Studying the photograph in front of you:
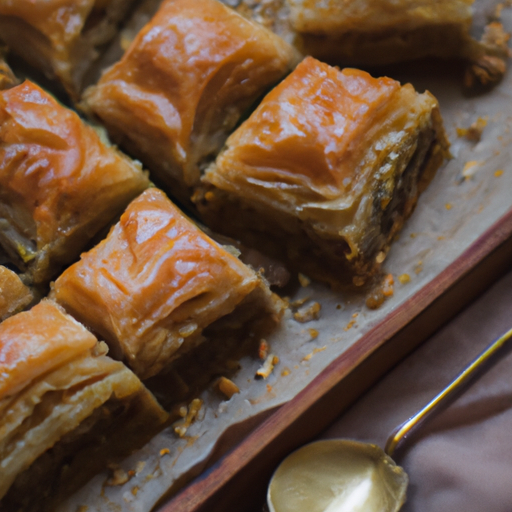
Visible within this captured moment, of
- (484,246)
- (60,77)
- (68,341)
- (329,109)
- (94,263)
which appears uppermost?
(329,109)

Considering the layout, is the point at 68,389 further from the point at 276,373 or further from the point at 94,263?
the point at 276,373

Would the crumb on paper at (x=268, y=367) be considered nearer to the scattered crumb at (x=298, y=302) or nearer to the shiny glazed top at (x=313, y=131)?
the scattered crumb at (x=298, y=302)

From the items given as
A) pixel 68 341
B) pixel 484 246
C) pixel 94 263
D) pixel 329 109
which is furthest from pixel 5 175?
pixel 484 246

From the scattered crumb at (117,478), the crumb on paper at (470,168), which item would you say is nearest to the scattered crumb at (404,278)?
the crumb on paper at (470,168)

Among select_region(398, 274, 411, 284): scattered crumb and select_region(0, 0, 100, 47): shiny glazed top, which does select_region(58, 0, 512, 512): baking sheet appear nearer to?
select_region(398, 274, 411, 284): scattered crumb

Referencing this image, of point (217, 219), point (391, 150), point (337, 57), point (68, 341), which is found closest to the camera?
point (68, 341)

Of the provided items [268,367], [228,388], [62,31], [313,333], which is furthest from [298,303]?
[62,31]
